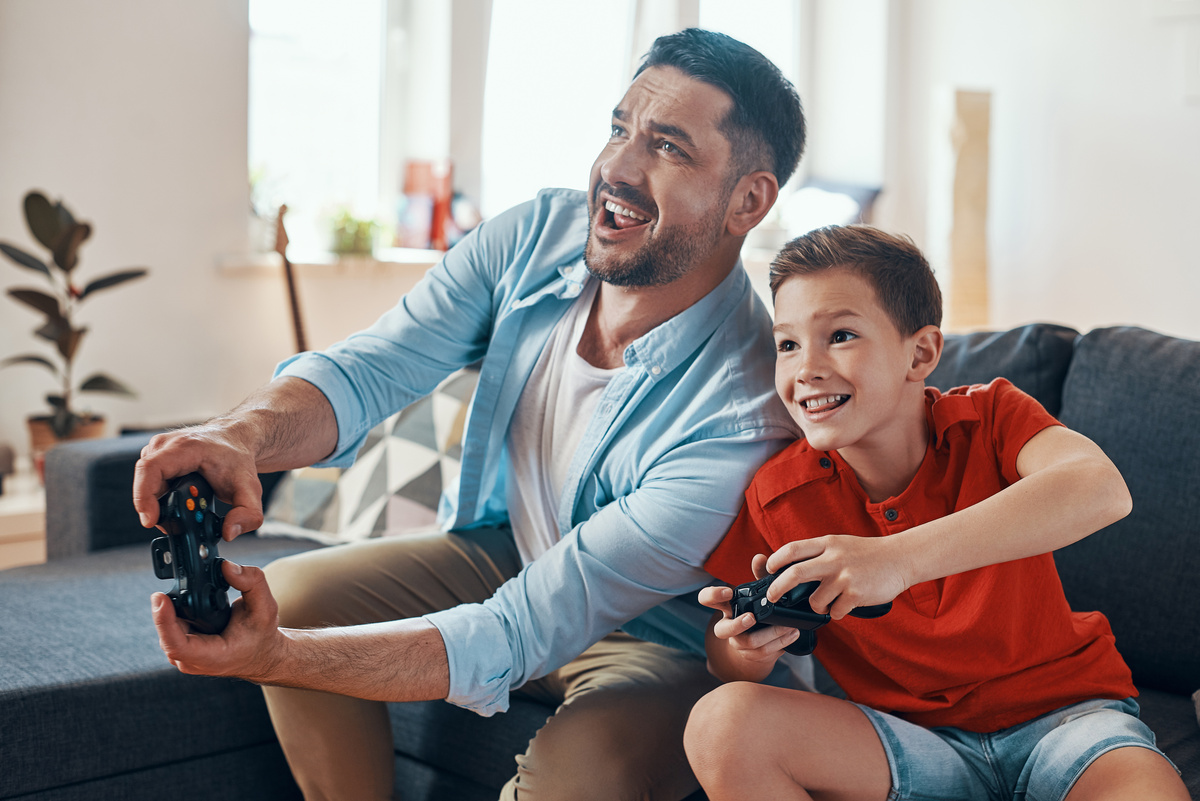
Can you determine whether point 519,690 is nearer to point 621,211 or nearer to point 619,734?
point 619,734

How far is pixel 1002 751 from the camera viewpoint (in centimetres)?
105

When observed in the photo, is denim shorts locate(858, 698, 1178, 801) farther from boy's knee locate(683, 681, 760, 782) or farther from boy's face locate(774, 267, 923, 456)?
boy's face locate(774, 267, 923, 456)

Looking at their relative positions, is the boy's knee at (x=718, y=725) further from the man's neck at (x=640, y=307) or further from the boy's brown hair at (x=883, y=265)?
the man's neck at (x=640, y=307)

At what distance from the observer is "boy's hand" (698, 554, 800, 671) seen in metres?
0.96

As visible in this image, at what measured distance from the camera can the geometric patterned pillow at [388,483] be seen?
6.52ft

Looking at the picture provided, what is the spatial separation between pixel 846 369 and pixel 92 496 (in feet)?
4.99

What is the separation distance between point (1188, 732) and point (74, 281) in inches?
112

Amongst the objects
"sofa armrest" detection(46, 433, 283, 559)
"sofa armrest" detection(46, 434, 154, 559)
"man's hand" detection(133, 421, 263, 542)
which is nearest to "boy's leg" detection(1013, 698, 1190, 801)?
"man's hand" detection(133, 421, 263, 542)

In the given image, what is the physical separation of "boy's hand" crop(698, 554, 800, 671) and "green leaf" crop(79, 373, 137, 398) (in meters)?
2.25

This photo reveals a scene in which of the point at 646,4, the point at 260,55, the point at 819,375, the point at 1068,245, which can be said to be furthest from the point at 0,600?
the point at 1068,245

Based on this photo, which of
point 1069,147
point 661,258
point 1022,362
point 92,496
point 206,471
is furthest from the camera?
point 1069,147

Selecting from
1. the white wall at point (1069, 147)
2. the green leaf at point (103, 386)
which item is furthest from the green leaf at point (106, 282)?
the white wall at point (1069, 147)

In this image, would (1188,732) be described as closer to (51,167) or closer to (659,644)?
(659,644)

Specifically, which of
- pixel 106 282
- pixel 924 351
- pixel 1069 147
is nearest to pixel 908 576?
pixel 924 351
